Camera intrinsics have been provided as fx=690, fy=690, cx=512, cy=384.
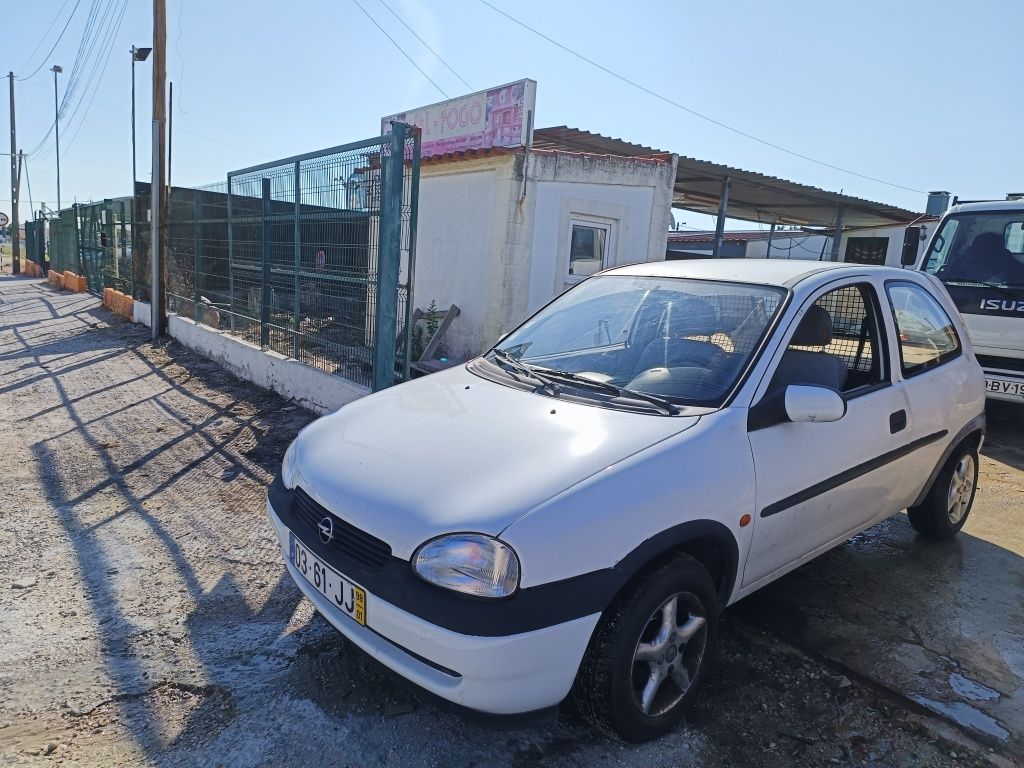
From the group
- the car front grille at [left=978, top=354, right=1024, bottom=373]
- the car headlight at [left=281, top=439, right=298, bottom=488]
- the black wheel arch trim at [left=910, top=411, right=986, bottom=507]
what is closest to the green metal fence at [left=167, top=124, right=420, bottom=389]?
the car headlight at [left=281, top=439, right=298, bottom=488]

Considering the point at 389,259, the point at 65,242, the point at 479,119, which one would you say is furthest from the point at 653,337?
the point at 65,242

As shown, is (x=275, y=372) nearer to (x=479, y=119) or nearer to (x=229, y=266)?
(x=229, y=266)

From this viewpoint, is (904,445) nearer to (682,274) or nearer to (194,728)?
(682,274)

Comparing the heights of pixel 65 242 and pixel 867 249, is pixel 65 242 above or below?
below

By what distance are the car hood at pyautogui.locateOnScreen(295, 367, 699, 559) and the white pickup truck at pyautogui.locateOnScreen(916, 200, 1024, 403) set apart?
6220 millimetres

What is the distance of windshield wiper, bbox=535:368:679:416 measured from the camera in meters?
2.72

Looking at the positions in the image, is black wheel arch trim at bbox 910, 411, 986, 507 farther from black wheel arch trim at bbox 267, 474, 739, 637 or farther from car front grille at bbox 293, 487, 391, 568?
car front grille at bbox 293, 487, 391, 568

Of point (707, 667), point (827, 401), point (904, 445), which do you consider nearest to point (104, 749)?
point (707, 667)

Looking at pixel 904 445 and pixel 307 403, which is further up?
pixel 904 445

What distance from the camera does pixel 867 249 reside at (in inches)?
830

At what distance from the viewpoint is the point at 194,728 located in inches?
97.9

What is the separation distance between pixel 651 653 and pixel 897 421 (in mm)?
1945

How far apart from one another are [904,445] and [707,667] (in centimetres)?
173

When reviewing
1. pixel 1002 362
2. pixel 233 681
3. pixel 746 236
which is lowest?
pixel 233 681
